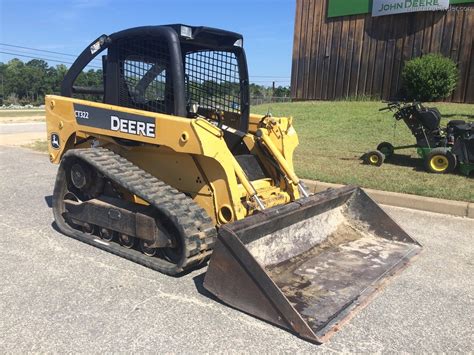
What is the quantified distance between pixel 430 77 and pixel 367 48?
12.3 feet

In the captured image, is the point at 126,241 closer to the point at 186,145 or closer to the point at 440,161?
the point at 186,145

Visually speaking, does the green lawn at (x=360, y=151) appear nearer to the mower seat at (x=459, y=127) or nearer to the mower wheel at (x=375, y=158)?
the mower wheel at (x=375, y=158)

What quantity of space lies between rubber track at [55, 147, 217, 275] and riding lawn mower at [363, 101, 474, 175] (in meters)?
5.49

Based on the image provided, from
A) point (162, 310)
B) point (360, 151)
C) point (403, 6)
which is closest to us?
point (162, 310)

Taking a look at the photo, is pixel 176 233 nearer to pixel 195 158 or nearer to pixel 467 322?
pixel 195 158

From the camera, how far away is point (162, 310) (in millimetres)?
3229

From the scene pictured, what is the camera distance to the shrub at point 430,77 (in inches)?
642

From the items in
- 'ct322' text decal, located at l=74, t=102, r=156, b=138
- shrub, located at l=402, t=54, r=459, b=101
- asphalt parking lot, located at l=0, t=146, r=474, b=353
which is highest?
shrub, located at l=402, t=54, r=459, b=101

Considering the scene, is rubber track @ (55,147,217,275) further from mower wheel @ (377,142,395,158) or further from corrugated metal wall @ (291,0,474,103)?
corrugated metal wall @ (291,0,474,103)

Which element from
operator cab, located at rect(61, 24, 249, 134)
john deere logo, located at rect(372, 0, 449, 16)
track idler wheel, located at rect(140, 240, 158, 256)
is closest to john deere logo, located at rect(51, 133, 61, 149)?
operator cab, located at rect(61, 24, 249, 134)

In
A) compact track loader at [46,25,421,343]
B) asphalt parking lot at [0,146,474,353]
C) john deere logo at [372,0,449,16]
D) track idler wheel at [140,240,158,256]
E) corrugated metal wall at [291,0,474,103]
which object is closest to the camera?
asphalt parking lot at [0,146,474,353]

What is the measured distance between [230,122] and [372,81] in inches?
617

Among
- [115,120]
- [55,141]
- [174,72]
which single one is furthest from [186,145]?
[55,141]

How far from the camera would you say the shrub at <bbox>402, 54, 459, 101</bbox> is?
16.3 m
